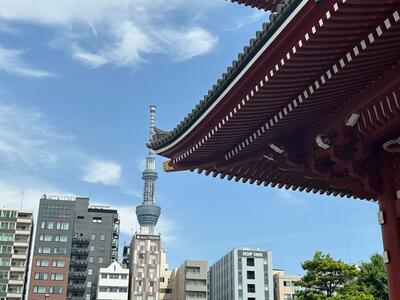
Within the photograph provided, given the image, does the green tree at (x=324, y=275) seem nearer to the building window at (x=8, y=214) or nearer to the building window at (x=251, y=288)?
the building window at (x=251, y=288)

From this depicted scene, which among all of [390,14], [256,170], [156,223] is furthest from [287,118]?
[156,223]

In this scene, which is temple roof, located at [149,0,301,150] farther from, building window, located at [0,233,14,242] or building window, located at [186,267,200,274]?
building window, located at [0,233,14,242]

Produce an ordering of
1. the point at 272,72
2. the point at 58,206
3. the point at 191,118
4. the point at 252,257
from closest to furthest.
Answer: the point at 272,72
the point at 191,118
the point at 252,257
the point at 58,206

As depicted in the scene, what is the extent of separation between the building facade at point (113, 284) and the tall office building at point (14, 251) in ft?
49.5

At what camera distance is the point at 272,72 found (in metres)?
10.3

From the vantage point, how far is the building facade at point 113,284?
105500mm

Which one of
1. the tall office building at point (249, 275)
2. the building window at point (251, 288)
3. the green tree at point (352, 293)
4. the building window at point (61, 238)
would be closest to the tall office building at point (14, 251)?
the building window at point (61, 238)

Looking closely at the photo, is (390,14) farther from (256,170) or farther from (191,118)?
(256,170)

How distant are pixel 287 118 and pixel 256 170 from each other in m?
3.32

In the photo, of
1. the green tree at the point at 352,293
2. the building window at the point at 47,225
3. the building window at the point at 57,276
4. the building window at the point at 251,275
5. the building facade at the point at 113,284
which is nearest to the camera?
the green tree at the point at 352,293

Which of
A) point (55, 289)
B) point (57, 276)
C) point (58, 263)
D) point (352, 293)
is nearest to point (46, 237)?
point (58, 263)

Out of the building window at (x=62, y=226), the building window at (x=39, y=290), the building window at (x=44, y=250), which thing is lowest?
the building window at (x=39, y=290)

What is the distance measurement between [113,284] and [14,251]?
20584 millimetres

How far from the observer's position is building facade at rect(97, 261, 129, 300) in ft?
346
